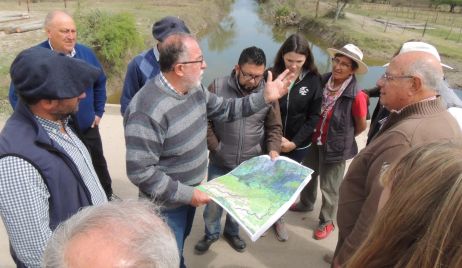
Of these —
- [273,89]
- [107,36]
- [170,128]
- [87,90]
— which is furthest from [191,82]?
[107,36]

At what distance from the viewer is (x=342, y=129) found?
2979mm

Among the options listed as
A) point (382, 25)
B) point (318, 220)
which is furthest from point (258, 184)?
point (382, 25)

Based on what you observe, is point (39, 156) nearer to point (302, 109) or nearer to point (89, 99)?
point (89, 99)

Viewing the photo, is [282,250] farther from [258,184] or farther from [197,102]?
[197,102]

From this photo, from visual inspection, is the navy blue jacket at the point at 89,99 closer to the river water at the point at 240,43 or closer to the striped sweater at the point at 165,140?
the striped sweater at the point at 165,140

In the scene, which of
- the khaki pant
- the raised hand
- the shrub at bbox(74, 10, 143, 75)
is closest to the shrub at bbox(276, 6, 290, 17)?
the shrub at bbox(74, 10, 143, 75)

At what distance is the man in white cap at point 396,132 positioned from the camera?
5.42ft

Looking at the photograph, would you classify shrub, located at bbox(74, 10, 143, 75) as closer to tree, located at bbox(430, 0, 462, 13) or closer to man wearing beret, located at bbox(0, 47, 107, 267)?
man wearing beret, located at bbox(0, 47, 107, 267)

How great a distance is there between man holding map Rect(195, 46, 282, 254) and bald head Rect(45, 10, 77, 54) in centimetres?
150

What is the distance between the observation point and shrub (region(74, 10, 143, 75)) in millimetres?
11016

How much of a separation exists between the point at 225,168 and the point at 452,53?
1860 centimetres

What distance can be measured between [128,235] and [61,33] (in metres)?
2.91

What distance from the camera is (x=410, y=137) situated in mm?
1639

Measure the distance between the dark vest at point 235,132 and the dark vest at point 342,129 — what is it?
0.65 metres
